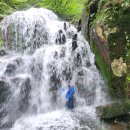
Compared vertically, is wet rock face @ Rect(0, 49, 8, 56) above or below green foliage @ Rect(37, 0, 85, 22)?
below

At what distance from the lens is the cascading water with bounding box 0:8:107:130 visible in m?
10.7

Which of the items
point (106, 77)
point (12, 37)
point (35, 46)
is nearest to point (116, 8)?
point (106, 77)

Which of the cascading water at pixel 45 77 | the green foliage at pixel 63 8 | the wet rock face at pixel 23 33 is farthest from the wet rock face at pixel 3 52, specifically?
the green foliage at pixel 63 8

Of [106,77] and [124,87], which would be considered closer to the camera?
[124,87]

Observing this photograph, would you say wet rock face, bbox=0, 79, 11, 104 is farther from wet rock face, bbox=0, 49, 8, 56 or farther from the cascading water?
wet rock face, bbox=0, 49, 8, 56

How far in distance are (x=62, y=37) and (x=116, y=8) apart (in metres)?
4.09

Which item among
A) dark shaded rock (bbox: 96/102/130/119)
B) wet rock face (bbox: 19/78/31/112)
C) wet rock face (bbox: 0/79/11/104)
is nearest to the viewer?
dark shaded rock (bbox: 96/102/130/119)

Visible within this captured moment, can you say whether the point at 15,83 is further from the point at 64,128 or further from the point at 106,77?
the point at 106,77

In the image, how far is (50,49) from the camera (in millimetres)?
14188

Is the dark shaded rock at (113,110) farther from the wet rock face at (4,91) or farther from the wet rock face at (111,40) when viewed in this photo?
the wet rock face at (4,91)

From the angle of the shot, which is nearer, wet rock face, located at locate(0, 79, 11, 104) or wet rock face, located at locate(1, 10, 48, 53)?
wet rock face, located at locate(0, 79, 11, 104)

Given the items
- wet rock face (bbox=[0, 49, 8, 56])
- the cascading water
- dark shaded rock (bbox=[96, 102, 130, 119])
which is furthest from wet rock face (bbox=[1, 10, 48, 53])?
dark shaded rock (bbox=[96, 102, 130, 119])

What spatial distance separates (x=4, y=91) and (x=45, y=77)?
7.90 feet

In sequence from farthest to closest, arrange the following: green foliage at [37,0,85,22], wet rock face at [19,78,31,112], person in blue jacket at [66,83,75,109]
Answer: green foliage at [37,0,85,22]
person in blue jacket at [66,83,75,109]
wet rock face at [19,78,31,112]
